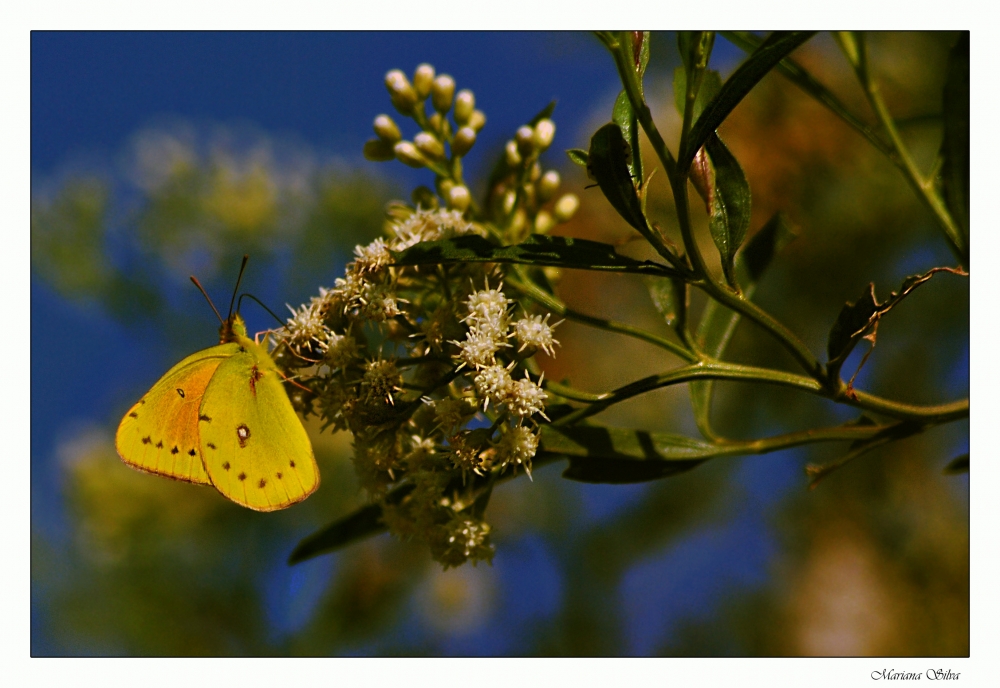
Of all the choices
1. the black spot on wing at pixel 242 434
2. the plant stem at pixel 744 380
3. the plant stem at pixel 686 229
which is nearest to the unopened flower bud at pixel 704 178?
the plant stem at pixel 686 229

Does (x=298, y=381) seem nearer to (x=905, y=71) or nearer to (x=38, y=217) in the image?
(x=38, y=217)

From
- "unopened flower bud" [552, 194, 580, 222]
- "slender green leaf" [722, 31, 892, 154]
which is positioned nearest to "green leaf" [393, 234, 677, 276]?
"slender green leaf" [722, 31, 892, 154]

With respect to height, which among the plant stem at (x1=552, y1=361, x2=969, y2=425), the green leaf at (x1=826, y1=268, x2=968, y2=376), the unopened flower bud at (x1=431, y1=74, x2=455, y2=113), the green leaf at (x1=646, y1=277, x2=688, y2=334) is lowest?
the plant stem at (x1=552, y1=361, x2=969, y2=425)

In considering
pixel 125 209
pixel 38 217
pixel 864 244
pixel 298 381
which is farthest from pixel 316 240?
pixel 864 244

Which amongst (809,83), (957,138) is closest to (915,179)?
(957,138)

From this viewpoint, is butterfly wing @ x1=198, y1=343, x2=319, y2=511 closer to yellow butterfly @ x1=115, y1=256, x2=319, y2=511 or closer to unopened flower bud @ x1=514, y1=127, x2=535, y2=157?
yellow butterfly @ x1=115, y1=256, x2=319, y2=511

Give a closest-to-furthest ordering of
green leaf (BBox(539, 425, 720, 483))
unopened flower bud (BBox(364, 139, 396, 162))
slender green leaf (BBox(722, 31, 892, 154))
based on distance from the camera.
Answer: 1. green leaf (BBox(539, 425, 720, 483))
2. slender green leaf (BBox(722, 31, 892, 154))
3. unopened flower bud (BBox(364, 139, 396, 162))
